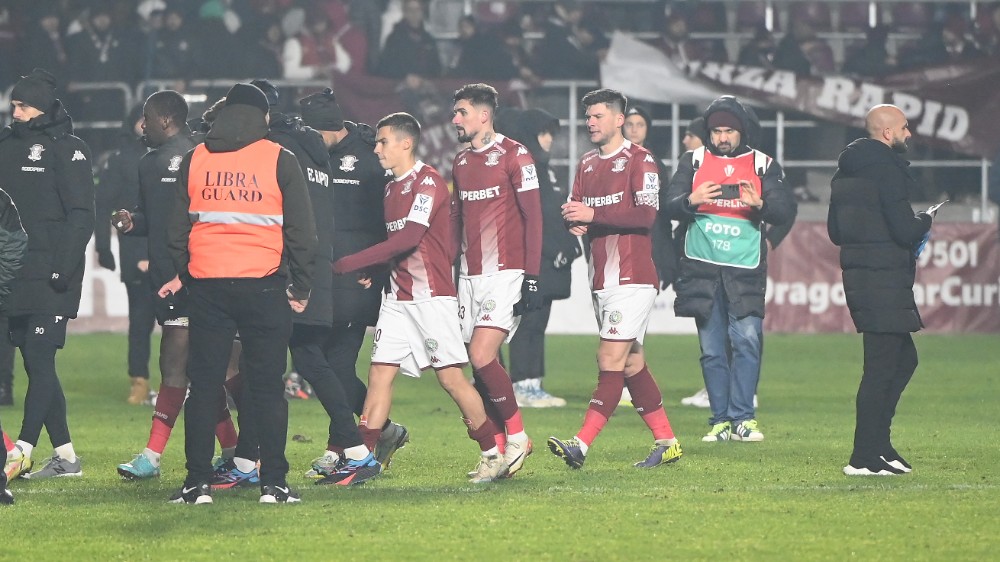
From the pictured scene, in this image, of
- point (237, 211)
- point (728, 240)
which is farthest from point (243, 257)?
point (728, 240)

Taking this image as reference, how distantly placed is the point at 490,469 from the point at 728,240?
303 centimetres

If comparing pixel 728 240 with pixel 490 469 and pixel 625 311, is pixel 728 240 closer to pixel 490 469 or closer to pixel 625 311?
pixel 625 311

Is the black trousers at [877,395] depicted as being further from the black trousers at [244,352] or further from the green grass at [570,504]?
the black trousers at [244,352]

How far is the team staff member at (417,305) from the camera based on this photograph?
8695mm

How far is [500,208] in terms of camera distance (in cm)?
893

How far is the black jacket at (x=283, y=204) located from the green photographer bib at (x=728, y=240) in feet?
13.3

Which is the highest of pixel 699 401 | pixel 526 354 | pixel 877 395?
pixel 877 395

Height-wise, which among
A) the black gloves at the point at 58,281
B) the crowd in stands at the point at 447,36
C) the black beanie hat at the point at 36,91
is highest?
the crowd in stands at the point at 447,36

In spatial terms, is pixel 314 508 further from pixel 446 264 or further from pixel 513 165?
pixel 513 165

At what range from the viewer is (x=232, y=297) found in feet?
24.9

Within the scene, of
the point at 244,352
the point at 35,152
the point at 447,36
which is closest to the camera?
the point at 244,352

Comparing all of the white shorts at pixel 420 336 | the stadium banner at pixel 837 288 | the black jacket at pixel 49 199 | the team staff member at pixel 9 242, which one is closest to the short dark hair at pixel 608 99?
the white shorts at pixel 420 336

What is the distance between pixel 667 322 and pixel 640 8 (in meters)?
4.88

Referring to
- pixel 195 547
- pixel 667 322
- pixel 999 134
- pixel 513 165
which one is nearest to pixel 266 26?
pixel 667 322
